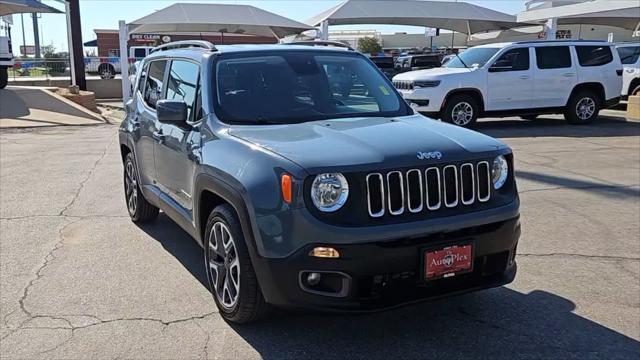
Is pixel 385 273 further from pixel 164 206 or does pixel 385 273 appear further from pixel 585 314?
pixel 164 206

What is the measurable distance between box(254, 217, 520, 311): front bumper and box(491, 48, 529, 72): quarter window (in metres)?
11.1

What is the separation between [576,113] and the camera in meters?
14.6

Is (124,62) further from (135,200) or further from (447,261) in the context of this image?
(447,261)

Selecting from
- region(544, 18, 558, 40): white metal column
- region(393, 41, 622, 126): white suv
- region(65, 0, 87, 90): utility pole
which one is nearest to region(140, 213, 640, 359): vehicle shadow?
region(393, 41, 622, 126): white suv

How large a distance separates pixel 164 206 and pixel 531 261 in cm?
310

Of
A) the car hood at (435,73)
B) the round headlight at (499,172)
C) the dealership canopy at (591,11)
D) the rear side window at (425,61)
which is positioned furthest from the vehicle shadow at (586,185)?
the rear side window at (425,61)

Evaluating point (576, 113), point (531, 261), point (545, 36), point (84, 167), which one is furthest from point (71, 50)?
point (531, 261)

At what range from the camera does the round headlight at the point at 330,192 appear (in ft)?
10.4

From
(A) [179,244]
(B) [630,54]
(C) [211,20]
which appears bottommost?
(A) [179,244]

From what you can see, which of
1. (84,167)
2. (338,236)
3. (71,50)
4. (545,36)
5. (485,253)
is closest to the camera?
(338,236)

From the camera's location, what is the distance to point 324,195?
10.5 feet

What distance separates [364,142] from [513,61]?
449 inches

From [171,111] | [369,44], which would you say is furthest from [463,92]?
[369,44]

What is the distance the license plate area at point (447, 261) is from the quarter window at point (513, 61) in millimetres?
11107
